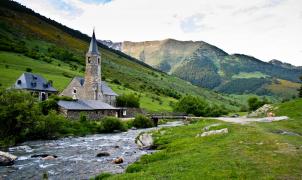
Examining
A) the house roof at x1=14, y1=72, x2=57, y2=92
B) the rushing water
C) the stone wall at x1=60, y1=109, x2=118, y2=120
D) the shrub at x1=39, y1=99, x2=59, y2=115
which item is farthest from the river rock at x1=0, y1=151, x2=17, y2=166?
the house roof at x1=14, y1=72, x2=57, y2=92

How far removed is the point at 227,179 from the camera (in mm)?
20922

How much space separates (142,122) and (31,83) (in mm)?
43562

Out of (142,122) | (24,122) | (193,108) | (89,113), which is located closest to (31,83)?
(89,113)

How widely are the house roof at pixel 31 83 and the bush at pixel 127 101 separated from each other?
26.7m

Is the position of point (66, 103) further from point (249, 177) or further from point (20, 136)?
point (249, 177)

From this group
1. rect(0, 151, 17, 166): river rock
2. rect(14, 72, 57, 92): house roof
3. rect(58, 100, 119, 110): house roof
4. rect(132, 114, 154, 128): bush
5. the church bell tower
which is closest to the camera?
rect(0, 151, 17, 166): river rock

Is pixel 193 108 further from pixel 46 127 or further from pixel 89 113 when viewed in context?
pixel 46 127

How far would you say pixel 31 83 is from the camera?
113 m

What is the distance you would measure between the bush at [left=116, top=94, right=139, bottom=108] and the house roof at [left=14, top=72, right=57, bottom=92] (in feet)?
87.4

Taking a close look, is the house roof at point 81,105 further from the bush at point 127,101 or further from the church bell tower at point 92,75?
the bush at point 127,101

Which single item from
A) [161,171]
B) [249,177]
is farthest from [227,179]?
[161,171]

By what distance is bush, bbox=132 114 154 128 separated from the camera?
94.4 metres

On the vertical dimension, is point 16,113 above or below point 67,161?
above

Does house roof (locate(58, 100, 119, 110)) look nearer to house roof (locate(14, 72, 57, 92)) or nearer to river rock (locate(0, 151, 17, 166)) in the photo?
house roof (locate(14, 72, 57, 92))
